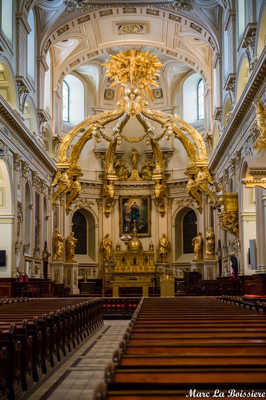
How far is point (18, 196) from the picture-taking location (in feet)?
66.4

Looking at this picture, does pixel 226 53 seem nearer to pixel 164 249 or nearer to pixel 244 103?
pixel 244 103

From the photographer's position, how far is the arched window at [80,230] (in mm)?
32375

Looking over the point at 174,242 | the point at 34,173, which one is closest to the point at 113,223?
the point at 174,242

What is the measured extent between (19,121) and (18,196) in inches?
113

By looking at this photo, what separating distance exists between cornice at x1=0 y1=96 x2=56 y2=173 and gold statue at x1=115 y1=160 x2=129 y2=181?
7.89 metres

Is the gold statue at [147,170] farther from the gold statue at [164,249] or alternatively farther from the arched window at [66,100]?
the arched window at [66,100]

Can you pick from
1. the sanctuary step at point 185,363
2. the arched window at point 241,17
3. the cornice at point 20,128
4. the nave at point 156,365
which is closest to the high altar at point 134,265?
the cornice at point 20,128

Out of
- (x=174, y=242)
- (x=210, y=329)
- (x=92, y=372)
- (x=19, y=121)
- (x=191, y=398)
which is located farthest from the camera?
(x=174, y=242)

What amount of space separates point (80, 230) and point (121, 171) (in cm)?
434

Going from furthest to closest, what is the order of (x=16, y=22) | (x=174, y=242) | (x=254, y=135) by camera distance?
(x=174, y=242) < (x=16, y=22) < (x=254, y=135)

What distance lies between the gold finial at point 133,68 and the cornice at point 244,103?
3198 millimetres

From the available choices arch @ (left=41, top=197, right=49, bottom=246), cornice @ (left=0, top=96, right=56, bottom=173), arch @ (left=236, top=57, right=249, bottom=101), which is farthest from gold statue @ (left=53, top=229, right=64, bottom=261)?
arch @ (left=236, top=57, right=249, bottom=101)

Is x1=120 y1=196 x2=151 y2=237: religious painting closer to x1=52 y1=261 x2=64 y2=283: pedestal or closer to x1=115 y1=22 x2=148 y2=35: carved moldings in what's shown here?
x1=52 y1=261 x2=64 y2=283: pedestal

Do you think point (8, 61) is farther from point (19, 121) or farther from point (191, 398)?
point (191, 398)
